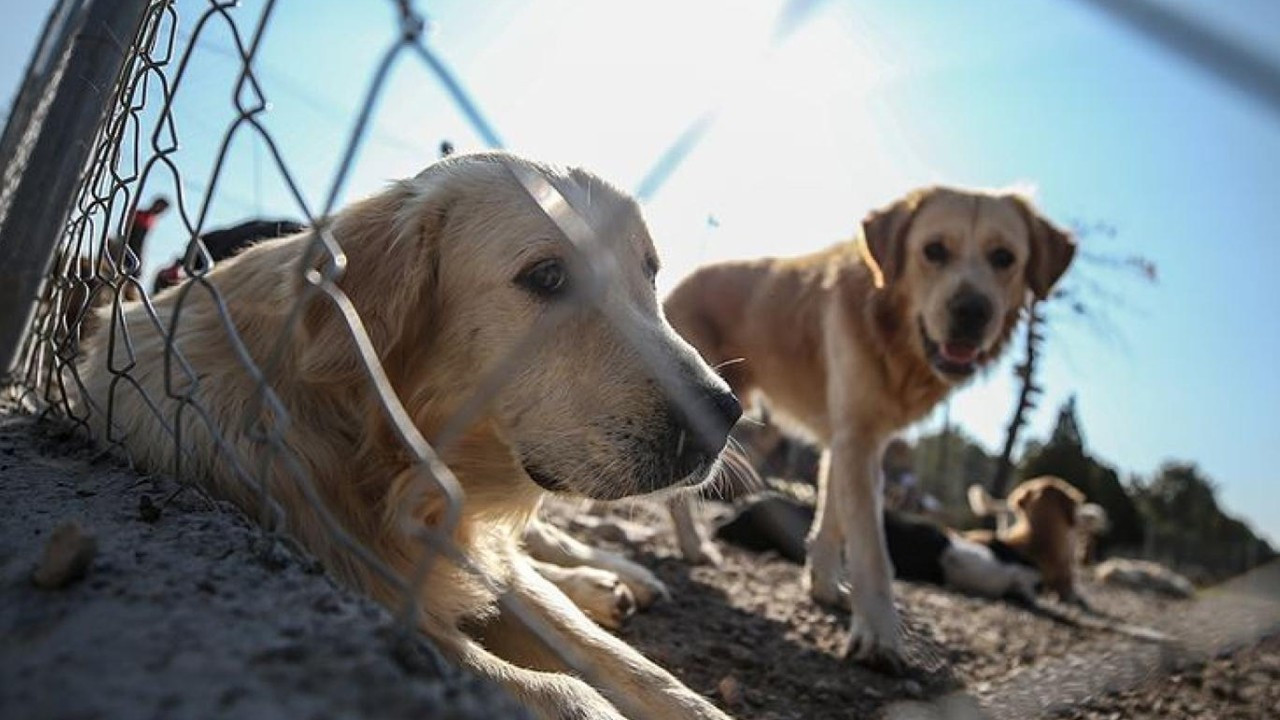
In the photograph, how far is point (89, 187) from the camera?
242 centimetres

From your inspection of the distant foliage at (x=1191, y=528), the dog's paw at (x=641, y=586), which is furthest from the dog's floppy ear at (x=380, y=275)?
the distant foliage at (x=1191, y=528)

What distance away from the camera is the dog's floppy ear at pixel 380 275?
6.74 ft

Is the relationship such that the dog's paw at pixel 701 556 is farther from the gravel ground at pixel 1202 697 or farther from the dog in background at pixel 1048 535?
the dog in background at pixel 1048 535

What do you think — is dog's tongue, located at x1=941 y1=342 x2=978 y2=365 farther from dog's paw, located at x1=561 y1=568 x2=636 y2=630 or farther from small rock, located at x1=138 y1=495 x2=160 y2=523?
small rock, located at x1=138 y1=495 x2=160 y2=523

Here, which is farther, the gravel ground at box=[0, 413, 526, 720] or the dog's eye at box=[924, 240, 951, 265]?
the dog's eye at box=[924, 240, 951, 265]

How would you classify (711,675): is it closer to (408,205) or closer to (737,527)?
(408,205)

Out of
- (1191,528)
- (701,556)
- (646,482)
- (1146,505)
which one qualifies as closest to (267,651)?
(646,482)

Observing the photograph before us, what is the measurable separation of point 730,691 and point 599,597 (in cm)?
66

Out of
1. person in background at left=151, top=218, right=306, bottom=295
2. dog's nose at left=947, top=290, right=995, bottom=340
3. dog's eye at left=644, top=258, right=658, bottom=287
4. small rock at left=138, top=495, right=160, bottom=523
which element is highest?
dog's nose at left=947, top=290, right=995, bottom=340

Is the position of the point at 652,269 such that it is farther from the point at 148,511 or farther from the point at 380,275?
the point at 148,511

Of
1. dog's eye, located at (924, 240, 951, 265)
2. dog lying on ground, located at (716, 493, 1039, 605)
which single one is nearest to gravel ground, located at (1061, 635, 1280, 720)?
dog's eye, located at (924, 240, 951, 265)

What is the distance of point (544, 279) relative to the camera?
7.45 ft

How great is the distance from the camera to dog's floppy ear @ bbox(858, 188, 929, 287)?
4.65 metres

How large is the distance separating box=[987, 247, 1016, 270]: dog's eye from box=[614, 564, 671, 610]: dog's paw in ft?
8.16
